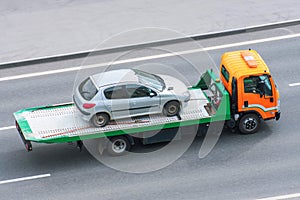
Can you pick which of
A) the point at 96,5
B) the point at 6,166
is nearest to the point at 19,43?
the point at 96,5

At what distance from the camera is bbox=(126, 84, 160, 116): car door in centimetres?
2289

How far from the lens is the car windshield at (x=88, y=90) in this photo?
74.8 feet

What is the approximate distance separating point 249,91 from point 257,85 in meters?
0.32

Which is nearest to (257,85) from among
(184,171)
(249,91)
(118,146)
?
(249,91)

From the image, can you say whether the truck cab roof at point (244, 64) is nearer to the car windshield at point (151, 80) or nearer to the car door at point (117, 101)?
the car windshield at point (151, 80)

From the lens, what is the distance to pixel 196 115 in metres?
23.2

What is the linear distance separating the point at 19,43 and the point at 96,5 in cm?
434

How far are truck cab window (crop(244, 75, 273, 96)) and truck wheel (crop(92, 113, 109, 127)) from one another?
4577 mm

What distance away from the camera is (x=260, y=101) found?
77.6ft

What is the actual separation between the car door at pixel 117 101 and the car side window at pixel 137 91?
161mm

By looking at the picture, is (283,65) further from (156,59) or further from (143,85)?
(143,85)

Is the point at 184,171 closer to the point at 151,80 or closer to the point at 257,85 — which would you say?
the point at 151,80

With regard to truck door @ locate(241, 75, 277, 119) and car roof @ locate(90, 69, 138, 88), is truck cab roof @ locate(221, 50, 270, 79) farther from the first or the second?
car roof @ locate(90, 69, 138, 88)

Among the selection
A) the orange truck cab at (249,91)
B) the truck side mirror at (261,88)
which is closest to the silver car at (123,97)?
the orange truck cab at (249,91)
